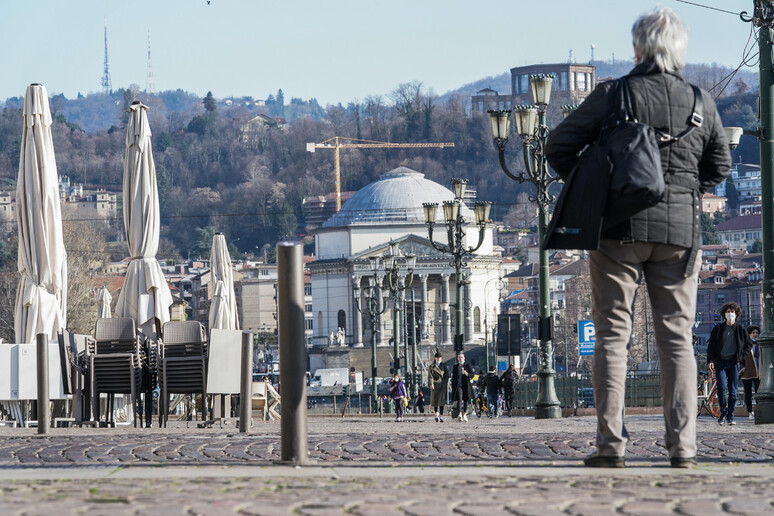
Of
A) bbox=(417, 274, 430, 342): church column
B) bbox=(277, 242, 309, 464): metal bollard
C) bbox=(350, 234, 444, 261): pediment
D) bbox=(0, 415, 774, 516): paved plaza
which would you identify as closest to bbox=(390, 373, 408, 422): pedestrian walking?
bbox=(0, 415, 774, 516): paved plaza

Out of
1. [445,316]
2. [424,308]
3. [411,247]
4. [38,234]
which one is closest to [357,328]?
[424,308]

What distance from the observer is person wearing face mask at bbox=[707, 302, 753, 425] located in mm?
16594

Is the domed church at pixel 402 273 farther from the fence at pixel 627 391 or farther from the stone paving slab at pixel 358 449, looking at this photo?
the stone paving slab at pixel 358 449

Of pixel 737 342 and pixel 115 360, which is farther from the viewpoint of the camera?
pixel 737 342

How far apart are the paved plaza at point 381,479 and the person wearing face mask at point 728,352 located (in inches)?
277

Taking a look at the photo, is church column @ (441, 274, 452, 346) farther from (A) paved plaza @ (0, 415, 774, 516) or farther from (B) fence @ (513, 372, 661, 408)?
(A) paved plaza @ (0, 415, 774, 516)

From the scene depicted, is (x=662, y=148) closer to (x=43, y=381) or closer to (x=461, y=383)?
(x=43, y=381)

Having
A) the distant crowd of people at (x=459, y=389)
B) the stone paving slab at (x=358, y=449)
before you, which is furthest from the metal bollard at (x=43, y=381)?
the distant crowd of people at (x=459, y=389)

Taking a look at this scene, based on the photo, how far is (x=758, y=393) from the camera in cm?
1603

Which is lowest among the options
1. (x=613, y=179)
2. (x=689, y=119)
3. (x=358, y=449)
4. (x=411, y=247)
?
(x=358, y=449)

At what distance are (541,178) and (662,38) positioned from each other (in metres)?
16.7

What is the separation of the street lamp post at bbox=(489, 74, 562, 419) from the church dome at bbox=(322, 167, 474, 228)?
98.4m

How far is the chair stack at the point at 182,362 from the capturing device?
13898 millimetres

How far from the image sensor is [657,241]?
6.93m
